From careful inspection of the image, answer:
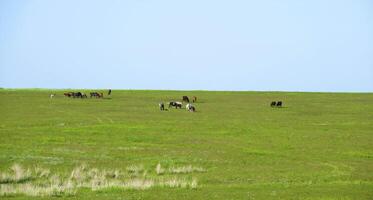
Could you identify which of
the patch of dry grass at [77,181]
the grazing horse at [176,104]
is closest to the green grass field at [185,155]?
the patch of dry grass at [77,181]

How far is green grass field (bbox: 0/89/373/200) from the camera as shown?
25.3 m

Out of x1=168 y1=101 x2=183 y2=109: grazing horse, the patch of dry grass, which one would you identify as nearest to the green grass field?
the patch of dry grass

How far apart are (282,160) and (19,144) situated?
19.4 metres

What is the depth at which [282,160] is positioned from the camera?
35.3 m

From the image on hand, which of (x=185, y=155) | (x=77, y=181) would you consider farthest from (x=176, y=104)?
(x=77, y=181)

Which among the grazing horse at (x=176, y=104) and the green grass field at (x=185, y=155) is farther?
the grazing horse at (x=176, y=104)

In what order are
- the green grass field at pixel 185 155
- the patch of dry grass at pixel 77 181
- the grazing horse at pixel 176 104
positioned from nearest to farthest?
the patch of dry grass at pixel 77 181
the green grass field at pixel 185 155
the grazing horse at pixel 176 104

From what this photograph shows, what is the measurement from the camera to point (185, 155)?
37.1 m

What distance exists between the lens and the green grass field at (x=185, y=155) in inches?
997

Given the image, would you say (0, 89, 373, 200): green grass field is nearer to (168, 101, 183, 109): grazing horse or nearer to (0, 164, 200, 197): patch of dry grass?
(0, 164, 200, 197): patch of dry grass

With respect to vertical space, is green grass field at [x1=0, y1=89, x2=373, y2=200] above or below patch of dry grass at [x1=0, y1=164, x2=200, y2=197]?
above

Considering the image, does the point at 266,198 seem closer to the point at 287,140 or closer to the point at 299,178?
the point at 299,178

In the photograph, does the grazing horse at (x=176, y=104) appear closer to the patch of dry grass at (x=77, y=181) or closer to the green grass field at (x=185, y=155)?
the green grass field at (x=185, y=155)

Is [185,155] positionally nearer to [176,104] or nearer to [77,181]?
[77,181]
